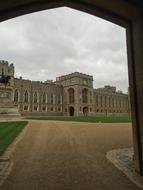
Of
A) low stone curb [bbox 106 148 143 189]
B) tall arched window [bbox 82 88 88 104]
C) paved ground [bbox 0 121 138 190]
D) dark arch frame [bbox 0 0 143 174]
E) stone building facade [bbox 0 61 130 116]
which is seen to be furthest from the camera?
A: tall arched window [bbox 82 88 88 104]

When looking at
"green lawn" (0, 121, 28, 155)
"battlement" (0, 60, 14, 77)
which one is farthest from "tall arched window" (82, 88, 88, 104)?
"green lawn" (0, 121, 28, 155)

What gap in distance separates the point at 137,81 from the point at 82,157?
3749 mm

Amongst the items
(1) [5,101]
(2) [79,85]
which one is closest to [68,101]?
(2) [79,85]

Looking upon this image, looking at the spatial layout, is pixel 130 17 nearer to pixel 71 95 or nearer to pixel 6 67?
pixel 6 67

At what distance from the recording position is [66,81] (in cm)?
8706

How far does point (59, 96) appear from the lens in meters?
85.6

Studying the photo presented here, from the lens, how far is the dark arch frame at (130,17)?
5289mm

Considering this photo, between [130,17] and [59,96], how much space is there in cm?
8019

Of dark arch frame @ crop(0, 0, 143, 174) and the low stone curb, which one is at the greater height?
dark arch frame @ crop(0, 0, 143, 174)

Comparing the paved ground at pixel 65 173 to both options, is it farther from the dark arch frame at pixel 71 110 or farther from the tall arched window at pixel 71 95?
the tall arched window at pixel 71 95

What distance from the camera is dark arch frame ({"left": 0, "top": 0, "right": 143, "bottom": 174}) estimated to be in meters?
5.29

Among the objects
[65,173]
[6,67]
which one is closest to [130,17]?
[65,173]

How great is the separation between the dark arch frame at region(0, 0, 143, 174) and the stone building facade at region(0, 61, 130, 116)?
211ft

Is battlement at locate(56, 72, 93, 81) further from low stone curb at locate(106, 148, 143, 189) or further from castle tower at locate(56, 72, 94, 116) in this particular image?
low stone curb at locate(106, 148, 143, 189)
